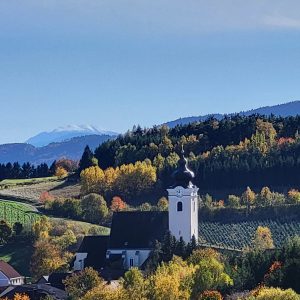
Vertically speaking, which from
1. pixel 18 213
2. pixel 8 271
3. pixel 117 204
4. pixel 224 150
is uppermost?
pixel 224 150

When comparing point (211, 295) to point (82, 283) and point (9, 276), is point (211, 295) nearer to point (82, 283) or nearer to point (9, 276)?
point (82, 283)

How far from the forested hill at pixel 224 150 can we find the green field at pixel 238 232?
2146 cm

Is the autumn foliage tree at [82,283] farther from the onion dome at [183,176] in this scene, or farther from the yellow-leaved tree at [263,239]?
the yellow-leaved tree at [263,239]

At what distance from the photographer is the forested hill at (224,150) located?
129 meters

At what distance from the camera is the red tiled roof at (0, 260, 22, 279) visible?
286ft

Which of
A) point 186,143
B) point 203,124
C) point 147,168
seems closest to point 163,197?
point 147,168

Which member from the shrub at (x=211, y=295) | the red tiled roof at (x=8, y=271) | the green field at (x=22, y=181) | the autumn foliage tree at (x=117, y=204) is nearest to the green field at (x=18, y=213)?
the autumn foliage tree at (x=117, y=204)

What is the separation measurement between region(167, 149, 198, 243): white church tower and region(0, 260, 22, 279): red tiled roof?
15.0 m

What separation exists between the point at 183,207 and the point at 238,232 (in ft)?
62.0

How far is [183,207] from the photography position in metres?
86.1

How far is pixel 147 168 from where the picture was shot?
13562 centimetres

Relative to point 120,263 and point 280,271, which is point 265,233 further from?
point 280,271

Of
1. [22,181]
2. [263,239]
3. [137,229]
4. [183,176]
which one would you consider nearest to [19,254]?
[137,229]

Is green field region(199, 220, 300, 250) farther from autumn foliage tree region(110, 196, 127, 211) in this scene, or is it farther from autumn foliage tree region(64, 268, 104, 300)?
autumn foliage tree region(64, 268, 104, 300)
